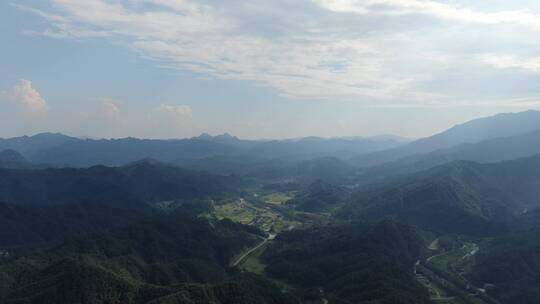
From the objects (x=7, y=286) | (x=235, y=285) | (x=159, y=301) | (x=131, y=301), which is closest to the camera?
(x=159, y=301)

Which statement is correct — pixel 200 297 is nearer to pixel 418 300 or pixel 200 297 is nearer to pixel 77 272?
pixel 77 272

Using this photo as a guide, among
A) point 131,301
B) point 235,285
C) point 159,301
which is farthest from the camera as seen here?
point 235,285

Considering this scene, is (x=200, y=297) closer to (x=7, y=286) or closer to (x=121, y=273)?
(x=121, y=273)

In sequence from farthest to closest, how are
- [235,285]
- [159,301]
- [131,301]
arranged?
[235,285], [131,301], [159,301]

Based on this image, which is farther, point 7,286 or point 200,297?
point 7,286

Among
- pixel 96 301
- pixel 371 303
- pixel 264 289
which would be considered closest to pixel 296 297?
pixel 264 289

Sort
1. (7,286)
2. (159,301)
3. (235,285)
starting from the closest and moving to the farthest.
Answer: (159,301)
(235,285)
(7,286)

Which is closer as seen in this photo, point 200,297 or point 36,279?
point 200,297

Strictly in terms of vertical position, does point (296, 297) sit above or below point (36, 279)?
below

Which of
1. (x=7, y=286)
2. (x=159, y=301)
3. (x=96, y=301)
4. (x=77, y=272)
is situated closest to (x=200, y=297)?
(x=159, y=301)
